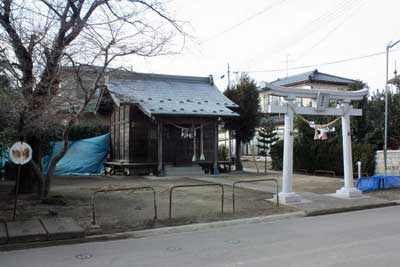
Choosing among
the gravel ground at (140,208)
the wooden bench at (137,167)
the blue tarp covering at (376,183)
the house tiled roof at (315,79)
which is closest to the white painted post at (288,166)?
the gravel ground at (140,208)

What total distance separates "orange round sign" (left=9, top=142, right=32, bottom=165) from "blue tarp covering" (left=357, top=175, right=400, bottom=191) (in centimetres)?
1148

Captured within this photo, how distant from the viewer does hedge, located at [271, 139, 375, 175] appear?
21.5 metres

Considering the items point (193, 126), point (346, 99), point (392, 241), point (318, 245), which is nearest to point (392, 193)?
point (346, 99)

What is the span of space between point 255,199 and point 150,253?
664 cm

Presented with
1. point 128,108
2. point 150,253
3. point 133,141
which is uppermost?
point 128,108

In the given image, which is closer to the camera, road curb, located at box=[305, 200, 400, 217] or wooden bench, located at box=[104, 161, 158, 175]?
road curb, located at box=[305, 200, 400, 217]

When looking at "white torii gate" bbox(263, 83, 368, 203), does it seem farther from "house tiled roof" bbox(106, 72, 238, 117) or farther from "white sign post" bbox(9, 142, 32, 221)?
"house tiled roof" bbox(106, 72, 238, 117)

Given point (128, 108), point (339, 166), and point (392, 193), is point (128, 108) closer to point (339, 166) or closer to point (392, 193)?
point (339, 166)

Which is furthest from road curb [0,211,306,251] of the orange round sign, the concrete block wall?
the concrete block wall

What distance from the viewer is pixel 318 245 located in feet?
23.9

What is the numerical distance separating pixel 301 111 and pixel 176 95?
11928 mm

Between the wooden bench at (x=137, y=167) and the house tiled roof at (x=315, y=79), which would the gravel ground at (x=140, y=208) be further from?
the house tiled roof at (x=315, y=79)

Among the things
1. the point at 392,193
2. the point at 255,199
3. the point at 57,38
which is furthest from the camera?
the point at 392,193

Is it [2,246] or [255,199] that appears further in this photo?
[255,199]
